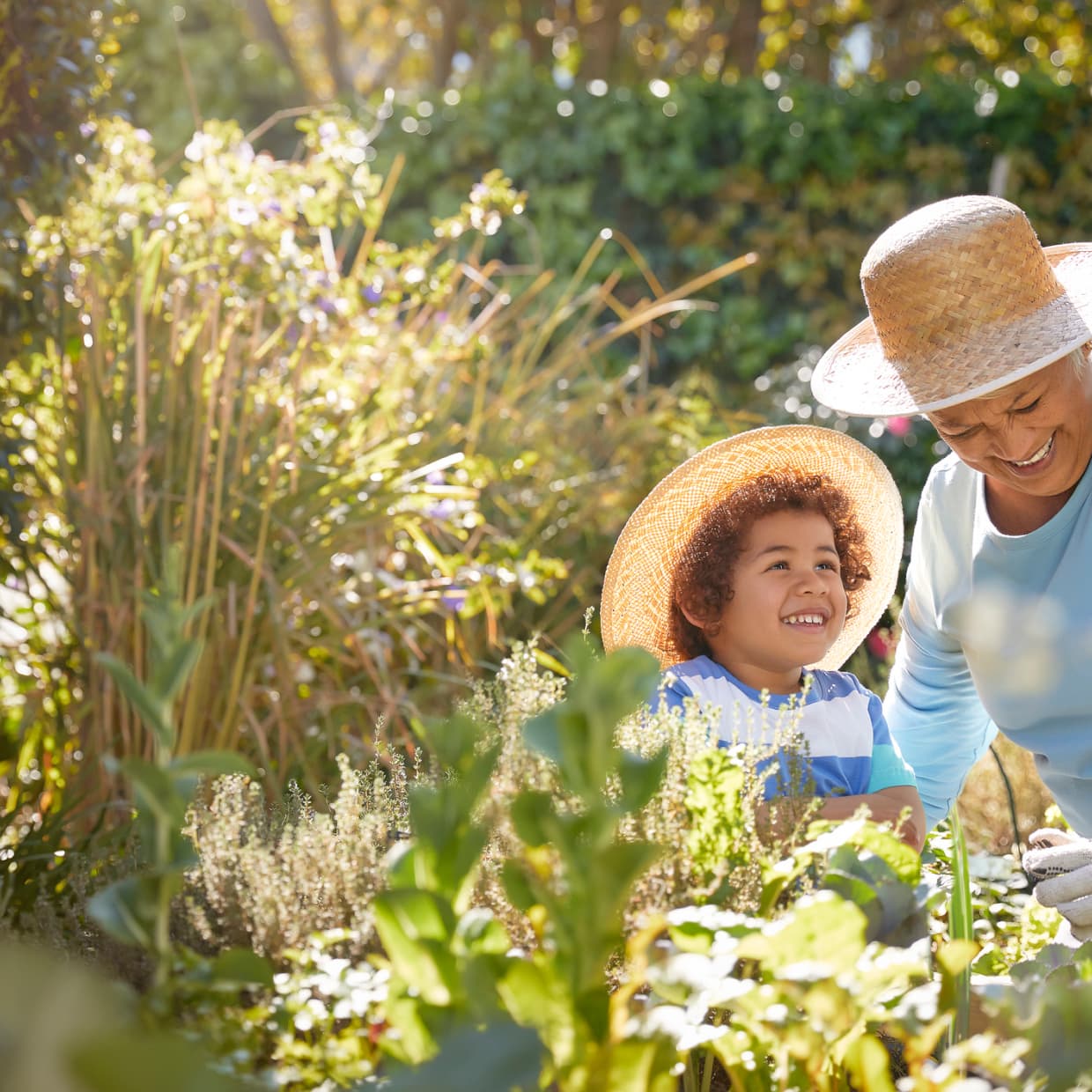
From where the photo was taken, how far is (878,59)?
9328 millimetres

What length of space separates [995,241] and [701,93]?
194 inches

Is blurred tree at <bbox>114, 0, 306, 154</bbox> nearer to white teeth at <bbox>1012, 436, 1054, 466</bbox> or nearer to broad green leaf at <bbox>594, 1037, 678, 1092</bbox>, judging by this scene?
white teeth at <bbox>1012, 436, 1054, 466</bbox>

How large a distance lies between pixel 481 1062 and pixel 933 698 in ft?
5.74

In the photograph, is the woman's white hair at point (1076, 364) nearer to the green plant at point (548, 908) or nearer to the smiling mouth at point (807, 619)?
the smiling mouth at point (807, 619)

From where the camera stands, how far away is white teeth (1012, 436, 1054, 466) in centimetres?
191

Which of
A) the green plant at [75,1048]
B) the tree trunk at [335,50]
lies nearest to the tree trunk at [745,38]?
the tree trunk at [335,50]

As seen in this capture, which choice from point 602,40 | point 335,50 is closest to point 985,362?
point 602,40

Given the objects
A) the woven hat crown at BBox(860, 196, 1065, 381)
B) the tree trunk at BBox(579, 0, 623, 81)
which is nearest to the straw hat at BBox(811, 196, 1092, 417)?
the woven hat crown at BBox(860, 196, 1065, 381)

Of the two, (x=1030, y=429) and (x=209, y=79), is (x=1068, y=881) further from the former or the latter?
(x=209, y=79)

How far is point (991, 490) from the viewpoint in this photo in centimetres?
215

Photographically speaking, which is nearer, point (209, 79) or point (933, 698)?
point (933, 698)

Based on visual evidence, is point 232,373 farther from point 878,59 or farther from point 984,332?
point 878,59

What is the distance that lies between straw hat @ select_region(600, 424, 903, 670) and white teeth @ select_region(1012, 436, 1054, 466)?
37cm

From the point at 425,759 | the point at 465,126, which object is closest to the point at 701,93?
the point at 465,126
